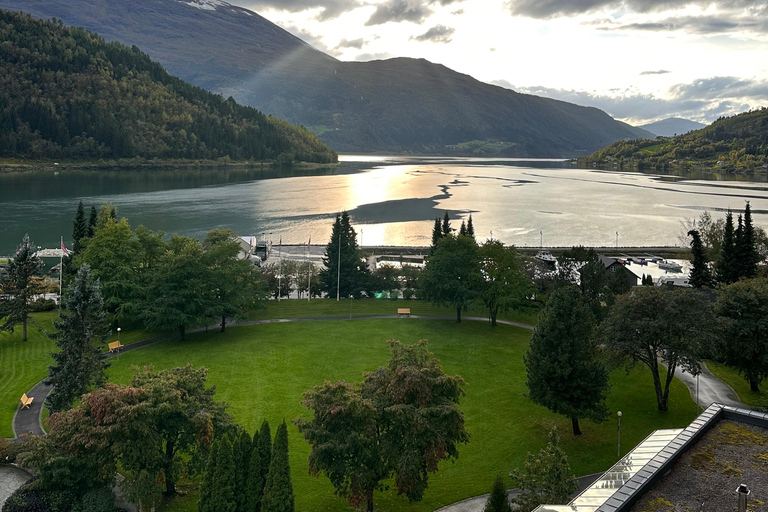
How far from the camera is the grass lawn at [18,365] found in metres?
34.7

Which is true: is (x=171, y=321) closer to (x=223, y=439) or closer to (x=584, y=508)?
(x=223, y=439)

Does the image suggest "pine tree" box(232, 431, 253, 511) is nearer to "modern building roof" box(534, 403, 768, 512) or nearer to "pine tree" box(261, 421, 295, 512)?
"pine tree" box(261, 421, 295, 512)

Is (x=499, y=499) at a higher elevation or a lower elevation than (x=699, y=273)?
lower

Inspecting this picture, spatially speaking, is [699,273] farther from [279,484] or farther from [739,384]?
[279,484]

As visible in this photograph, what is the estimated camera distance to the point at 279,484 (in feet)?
70.9

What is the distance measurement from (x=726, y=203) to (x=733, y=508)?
18055 centimetres

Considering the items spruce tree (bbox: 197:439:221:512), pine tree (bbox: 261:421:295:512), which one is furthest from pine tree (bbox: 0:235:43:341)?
pine tree (bbox: 261:421:295:512)

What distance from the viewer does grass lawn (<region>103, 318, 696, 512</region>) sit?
93.9 feet

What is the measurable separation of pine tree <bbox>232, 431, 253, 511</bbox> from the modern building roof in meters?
12.2

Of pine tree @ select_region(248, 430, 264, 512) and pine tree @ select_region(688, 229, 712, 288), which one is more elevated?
pine tree @ select_region(688, 229, 712, 288)

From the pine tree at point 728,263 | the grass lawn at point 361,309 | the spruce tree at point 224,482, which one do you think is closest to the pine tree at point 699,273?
the pine tree at point 728,263

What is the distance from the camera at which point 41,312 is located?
2308 inches

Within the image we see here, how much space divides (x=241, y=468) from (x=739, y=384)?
34606mm

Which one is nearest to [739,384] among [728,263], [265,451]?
[728,263]
